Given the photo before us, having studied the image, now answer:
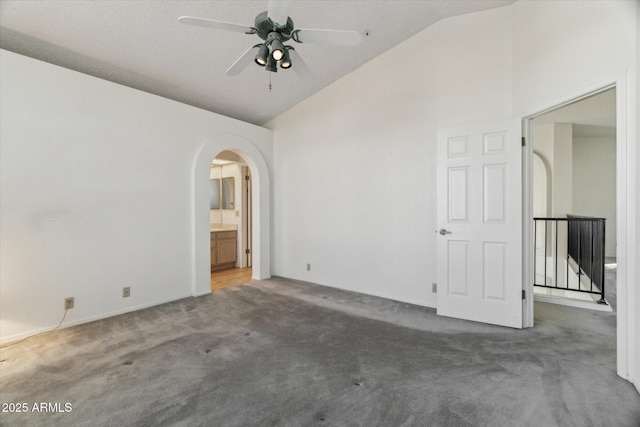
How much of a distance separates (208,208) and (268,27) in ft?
8.95

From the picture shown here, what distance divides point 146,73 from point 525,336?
5.00m

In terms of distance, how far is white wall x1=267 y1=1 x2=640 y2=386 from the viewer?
2301mm

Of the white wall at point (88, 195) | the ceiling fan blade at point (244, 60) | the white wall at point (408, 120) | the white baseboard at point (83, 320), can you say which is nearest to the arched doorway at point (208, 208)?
the white wall at point (88, 195)

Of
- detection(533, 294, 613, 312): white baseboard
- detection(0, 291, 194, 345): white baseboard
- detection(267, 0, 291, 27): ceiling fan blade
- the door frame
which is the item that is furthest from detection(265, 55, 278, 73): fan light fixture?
detection(533, 294, 613, 312): white baseboard

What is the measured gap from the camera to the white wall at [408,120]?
7.55 ft

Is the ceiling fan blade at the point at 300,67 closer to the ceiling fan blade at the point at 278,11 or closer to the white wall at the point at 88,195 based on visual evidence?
the ceiling fan blade at the point at 278,11

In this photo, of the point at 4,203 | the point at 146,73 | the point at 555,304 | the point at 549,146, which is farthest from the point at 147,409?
the point at 549,146

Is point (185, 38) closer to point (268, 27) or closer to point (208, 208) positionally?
point (268, 27)

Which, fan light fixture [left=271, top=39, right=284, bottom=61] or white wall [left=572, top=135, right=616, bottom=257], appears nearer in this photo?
fan light fixture [left=271, top=39, right=284, bottom=61]

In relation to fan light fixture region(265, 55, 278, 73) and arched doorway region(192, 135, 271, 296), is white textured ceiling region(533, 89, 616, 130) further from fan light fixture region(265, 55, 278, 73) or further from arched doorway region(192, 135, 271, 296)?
arched doorway region(192, 135, 271, 296)

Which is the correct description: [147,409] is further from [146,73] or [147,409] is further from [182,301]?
[146,73]

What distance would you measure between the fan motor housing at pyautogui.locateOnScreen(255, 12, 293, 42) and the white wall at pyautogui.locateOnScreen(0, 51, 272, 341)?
2.22m

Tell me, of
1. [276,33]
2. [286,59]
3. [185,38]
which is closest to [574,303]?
[286,59]

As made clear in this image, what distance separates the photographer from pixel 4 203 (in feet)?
8.41
